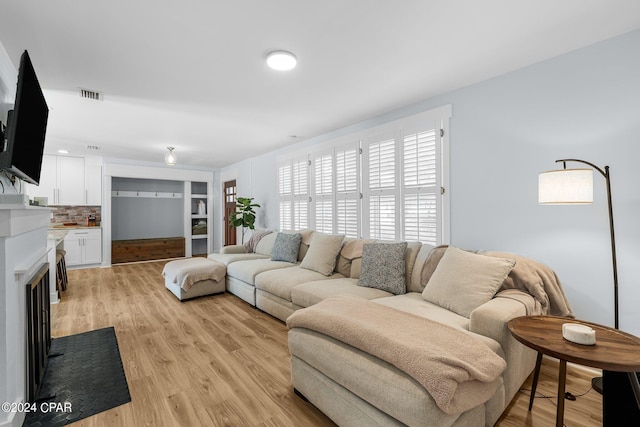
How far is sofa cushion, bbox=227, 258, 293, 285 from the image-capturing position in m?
3.94

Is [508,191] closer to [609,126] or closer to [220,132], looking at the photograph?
[609,126]

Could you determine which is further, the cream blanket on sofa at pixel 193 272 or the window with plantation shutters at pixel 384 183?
the cream blanket on sofa at pixel 193 272

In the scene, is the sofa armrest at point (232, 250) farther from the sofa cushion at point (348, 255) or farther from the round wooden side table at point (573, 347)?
the round wooden side table at point (573, 347)

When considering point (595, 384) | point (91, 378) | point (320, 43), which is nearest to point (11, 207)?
point (91, 378)

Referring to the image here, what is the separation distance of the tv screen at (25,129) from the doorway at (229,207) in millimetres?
5286

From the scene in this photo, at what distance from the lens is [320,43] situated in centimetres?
216

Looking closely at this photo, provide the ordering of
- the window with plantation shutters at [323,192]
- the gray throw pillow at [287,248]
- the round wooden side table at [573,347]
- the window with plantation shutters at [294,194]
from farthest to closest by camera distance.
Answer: the window with plantation shutters at [294,194] → the window with plantation shutters at [323,192] → the gray throw pillow at [287,248] → the round wooden side table at [573,347]

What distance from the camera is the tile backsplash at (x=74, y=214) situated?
6.46 m

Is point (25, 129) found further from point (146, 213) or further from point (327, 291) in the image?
point (146, 213)

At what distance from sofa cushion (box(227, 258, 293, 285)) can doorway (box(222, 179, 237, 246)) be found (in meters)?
3.31

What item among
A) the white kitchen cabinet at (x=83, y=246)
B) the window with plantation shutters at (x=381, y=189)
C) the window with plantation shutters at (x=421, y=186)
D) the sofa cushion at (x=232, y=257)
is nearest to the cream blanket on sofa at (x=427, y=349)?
the window with plantation shutters at (x=421, y=186)

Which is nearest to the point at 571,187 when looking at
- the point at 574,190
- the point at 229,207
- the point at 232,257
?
the point at 574,190

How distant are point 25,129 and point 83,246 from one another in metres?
5.63

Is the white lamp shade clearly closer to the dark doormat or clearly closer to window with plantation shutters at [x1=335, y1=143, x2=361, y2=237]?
window with plantation shutters at [x1=335, y1=143, x2=361, y2=237]
